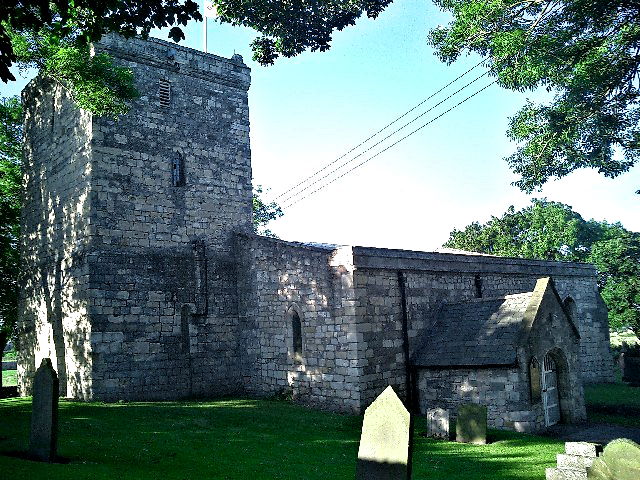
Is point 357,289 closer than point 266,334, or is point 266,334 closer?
point 357,289

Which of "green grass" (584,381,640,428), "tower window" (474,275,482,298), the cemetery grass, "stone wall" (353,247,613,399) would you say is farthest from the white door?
"tower window" (474,275,482,298)

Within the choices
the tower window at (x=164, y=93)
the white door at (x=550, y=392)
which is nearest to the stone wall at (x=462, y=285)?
the white door at (x=550, y=392)

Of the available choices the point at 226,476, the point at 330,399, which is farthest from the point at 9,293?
the point at 226,476

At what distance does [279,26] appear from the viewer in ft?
56.4

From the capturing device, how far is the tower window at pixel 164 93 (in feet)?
66.6

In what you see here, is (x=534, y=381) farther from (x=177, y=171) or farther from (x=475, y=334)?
(x=177, y=171)

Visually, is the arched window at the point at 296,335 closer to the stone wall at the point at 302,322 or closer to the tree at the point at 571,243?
the stone wall at the point at 302,322

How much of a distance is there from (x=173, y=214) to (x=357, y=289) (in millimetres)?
7923

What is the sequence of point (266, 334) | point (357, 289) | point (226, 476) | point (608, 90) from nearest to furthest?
point (226, 476), point (357, 289), point (608, 90), point (266, 334)

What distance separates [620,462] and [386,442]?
3.30 metres

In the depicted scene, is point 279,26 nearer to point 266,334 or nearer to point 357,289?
point 357,289

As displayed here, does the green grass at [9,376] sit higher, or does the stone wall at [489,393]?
the stone wall at [489,393]

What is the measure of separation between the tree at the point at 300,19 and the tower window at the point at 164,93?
15.2ft

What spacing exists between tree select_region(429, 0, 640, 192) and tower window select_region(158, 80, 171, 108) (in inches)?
397
